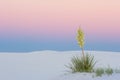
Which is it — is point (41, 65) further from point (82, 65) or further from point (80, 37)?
point (80, 37)

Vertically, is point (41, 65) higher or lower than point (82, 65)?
higher

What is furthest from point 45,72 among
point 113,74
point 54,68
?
point 113,74

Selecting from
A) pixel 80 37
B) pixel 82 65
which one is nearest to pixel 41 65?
pixel 82 65

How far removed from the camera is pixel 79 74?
493 inches

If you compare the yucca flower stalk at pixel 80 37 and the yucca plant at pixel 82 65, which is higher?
the yucca flower stalk at pixel 80 37

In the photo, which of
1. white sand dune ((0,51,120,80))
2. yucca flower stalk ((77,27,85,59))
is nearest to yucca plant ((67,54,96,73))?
white sand dune ((0,51,120,80))

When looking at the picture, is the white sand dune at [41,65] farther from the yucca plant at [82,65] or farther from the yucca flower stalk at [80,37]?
the yucca flower stalk at [80,37]

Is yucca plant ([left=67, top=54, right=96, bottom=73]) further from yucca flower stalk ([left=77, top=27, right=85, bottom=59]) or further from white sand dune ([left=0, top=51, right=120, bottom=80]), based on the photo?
yucca flower stalk ([left=77, top=27, right=85, bottom=59])

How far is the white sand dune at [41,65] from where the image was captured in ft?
53.0

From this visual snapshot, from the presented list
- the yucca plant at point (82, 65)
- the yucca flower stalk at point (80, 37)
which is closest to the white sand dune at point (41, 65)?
the yucca plant at point (82, 65)

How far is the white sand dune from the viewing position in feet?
53.0

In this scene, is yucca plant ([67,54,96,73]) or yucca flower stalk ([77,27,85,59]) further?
yucca plant ([67,54,96,73])

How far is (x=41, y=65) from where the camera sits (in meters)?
18.7

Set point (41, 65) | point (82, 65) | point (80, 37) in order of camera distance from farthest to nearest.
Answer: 1. point (41, 65)
2. point (82, 65)
3. point (80, 37)
